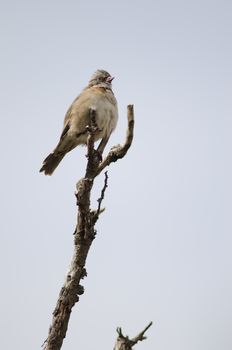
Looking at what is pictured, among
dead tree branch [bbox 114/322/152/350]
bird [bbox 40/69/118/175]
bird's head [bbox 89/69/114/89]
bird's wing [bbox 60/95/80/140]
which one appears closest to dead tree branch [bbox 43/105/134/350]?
dead tree branch [bbox 114/322/152/350]

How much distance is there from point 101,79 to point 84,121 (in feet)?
4.89

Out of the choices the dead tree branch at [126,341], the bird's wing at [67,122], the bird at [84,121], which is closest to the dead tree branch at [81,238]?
the dead tree branch at [126,341]

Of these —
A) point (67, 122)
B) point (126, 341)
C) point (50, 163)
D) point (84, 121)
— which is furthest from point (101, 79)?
point (126, 341)

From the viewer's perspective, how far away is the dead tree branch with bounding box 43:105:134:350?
4.42 m

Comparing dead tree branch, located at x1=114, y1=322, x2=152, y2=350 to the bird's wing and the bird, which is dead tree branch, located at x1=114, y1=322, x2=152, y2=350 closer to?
the bird

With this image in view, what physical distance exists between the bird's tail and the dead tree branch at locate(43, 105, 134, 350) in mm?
2659

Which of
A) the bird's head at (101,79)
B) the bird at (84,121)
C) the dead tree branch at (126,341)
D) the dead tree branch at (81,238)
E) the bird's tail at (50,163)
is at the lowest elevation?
the dead tree branch at (126,341)

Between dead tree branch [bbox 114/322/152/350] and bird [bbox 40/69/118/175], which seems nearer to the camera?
dead tree branch [bbox 114/322/152/350]

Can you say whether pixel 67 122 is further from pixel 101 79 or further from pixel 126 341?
pixel 126 341

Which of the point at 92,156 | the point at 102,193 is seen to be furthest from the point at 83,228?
the point at 92,156

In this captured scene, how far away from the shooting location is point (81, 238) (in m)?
4.79

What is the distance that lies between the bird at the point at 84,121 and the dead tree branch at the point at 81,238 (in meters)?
2.02

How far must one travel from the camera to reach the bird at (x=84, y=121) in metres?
7.34

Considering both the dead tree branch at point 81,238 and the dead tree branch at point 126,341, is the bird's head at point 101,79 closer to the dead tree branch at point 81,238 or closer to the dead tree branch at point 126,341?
the dead tree branch at point 81,238
